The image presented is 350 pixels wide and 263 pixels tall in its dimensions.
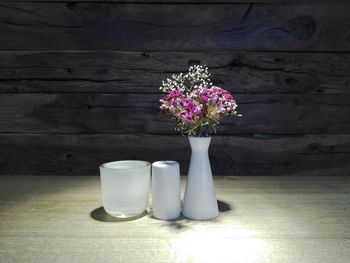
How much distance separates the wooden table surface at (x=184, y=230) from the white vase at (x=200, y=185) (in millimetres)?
25

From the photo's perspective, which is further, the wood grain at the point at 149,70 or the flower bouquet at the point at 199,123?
the wood grain at the point at 149,70

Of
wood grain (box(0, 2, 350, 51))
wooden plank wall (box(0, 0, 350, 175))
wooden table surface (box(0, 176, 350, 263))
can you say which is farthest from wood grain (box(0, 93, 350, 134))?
wooden table surface (box(0, 176, 350, 263))

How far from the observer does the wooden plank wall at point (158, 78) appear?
1188 millimetres

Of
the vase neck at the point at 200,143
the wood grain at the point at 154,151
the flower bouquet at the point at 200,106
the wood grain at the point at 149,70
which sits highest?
the wood grain at the point at 149,70

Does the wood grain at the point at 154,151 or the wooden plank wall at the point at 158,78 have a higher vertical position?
the wooden plank wall at the point at 158,78

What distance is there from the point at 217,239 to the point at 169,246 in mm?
97

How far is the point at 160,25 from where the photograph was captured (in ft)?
3.91

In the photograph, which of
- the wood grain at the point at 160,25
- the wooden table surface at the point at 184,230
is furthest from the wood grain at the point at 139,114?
the wooden table surface at the point at 184,230

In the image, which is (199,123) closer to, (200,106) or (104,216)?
(200,106)

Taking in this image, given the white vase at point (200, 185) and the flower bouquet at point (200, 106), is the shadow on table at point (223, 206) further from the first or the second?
the flower bouquet at point (200, 106)

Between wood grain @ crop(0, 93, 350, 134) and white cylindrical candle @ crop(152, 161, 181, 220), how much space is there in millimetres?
509

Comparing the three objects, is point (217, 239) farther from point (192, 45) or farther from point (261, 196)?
point (192, 45)

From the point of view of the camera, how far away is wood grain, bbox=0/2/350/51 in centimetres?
118

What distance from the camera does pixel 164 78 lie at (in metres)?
1.21
